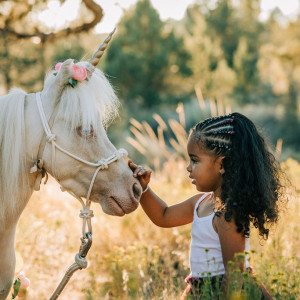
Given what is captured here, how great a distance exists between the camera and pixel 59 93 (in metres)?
2.05

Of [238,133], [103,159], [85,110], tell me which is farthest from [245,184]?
[85,110]

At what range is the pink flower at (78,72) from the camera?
1999 mm

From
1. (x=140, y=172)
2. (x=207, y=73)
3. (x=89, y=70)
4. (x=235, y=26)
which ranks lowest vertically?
(x=140, y=172)

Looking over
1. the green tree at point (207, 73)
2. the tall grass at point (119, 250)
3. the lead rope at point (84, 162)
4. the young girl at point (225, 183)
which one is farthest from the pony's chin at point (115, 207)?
the green tree at point (207, 73)

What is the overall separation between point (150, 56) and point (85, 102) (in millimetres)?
19912

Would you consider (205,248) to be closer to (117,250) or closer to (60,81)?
(60,81)

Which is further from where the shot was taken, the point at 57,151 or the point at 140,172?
the point at 140,172

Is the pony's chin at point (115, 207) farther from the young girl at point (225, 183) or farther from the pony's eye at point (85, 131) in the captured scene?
the pony's eye at point (85, 131)

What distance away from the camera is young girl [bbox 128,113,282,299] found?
2172 mm

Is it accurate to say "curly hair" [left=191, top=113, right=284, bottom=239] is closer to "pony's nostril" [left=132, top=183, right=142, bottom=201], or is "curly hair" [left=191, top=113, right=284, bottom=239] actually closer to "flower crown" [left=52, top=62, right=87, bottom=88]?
"pony's nostril" [left=132, top=183, right=142, bottom=201]

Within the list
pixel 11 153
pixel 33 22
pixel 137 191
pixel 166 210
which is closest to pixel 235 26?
pixel 33 22

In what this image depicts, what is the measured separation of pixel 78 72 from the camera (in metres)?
2.01

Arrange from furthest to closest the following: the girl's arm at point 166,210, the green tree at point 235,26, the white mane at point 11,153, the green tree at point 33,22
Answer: the green tree at point 235,26
the green tree at point 33,22
the girl's arm at point 166,210
the white mane at point 11,153

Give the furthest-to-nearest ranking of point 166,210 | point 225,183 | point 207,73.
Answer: point 207,73, point 166,210, point 225,183
